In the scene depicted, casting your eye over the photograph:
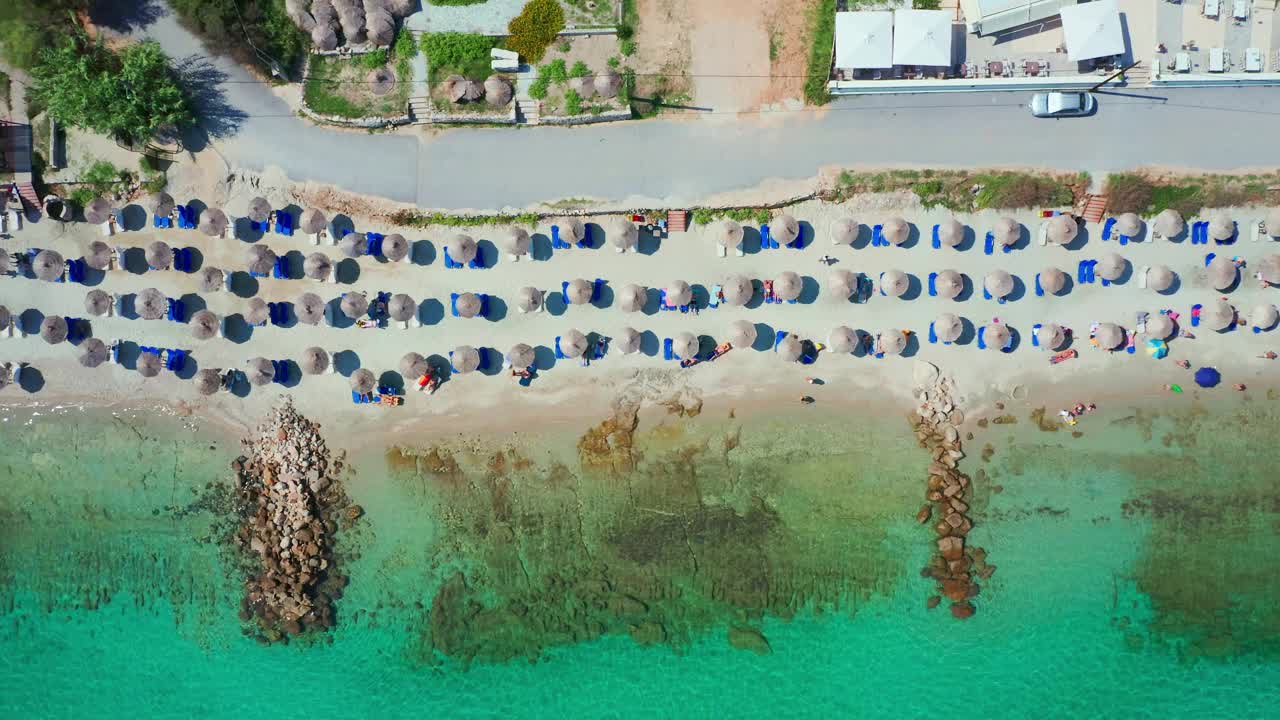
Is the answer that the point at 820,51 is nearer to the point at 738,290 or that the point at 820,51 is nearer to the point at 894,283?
the point at 894,283

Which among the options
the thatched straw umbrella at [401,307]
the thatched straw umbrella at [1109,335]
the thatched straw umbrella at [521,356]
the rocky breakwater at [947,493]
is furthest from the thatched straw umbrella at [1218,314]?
the thatched straw umbrella at [401,307]

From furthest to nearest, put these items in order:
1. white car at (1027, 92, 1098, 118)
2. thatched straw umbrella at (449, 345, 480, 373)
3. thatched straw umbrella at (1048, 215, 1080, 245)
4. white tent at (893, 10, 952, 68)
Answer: thatched straw umbrella at (449, 345, 480, 373) → thatched straw umbrella at (1048, 215, 1080, 245) → white car at (1027, 92, 1098, 118) → white tent at (893, 10, 952, 68)

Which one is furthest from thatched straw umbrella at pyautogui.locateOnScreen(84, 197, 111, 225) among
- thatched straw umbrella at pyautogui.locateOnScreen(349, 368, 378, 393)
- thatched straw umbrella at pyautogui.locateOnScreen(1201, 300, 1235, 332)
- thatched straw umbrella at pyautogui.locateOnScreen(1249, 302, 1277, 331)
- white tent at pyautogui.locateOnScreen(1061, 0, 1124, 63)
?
thatched straw umbrella at pyautogui.locateOnScreen(1249, 302, 1277, 331)

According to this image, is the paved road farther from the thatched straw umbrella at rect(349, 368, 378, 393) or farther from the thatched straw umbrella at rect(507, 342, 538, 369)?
the thatched straw umbrella at rect(349, 368, 378, 393)

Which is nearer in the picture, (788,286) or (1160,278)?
(1160,278)

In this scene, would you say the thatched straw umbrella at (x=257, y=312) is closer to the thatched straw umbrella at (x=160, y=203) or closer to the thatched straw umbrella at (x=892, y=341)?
the thatched straw umbrella at (x=160, y=203)

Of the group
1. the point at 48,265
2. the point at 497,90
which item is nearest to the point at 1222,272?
the point at 497,90
